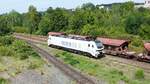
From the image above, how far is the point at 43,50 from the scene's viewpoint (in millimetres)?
67250

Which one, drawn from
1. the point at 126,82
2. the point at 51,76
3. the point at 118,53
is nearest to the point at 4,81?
the point at 51,76

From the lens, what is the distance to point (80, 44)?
55.9 m

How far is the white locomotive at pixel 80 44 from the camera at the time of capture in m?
51.2

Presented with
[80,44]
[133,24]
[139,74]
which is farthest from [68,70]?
[133,24]

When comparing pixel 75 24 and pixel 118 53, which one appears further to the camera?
pixel 75 24

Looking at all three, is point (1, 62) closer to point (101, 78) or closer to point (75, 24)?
point (101, 78)

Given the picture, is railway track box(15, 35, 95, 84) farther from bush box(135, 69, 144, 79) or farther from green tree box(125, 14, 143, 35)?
green tree box(125, 14, 143, 35)

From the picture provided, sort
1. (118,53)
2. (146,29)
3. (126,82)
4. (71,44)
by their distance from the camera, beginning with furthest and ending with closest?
(146,29) → (71,44) → (118,53) → (126,82)

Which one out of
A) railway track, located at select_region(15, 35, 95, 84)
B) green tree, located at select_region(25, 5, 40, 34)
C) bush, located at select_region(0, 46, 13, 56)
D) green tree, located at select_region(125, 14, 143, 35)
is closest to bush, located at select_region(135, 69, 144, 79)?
railway track, located at select_region(15, 35, 95, 84)

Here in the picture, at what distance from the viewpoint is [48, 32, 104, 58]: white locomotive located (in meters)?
51.2

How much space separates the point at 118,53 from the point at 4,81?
2152 cm

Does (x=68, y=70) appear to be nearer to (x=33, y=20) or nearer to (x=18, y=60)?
(x=18, y=60)

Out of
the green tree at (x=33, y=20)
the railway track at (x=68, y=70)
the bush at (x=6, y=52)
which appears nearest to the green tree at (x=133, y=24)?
the railway track at (x=68, y=70)

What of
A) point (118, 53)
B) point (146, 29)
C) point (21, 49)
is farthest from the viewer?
point (146, 29)
